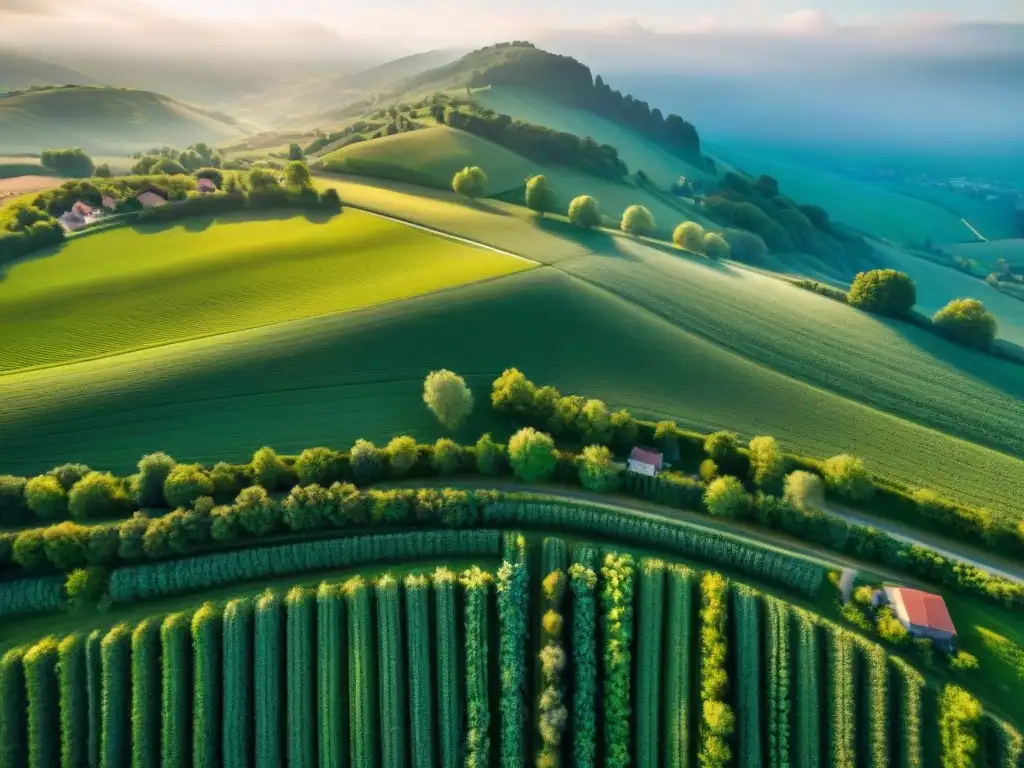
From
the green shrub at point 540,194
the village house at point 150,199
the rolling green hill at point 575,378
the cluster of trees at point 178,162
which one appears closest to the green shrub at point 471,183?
the green shrub at point 540,194

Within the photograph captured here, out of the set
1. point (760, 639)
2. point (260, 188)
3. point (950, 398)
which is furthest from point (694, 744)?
point (260, 188)

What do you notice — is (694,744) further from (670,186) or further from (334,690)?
(670,186)

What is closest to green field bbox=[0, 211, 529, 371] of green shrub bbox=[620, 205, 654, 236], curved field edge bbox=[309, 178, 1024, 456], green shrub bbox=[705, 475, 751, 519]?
curved field edge bbox=[309, 178, 1024, 456]

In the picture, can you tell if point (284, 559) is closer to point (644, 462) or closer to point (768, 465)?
point (644, 462)

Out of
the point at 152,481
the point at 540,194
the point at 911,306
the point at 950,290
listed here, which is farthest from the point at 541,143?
the point at 152,481

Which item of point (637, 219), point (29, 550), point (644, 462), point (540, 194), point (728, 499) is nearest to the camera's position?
point (29, 550)

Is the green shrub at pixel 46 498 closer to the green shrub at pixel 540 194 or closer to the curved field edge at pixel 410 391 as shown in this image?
the curved field edge at pixel 410 391
